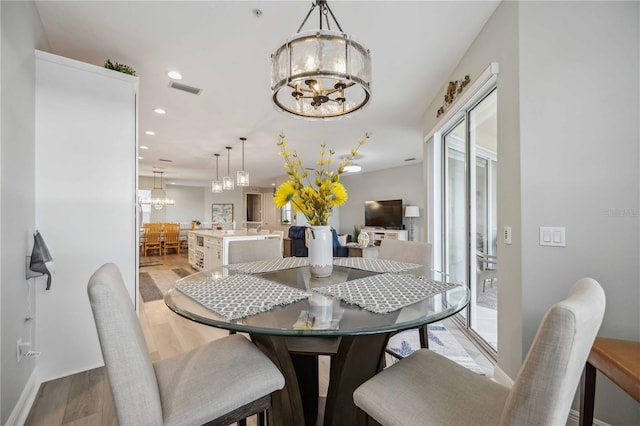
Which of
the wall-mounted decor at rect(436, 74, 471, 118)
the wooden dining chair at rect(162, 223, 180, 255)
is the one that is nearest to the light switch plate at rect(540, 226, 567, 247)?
the wall-mounted decor at rect(436, 74, 471, 118)

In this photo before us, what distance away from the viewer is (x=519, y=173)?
1628 mm

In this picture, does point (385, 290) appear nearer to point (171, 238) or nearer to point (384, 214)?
point (384, 214)

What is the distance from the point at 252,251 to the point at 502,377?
2.01 m

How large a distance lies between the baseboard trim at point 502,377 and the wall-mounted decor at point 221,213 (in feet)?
35.5

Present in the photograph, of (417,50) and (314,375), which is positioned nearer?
(314,375)

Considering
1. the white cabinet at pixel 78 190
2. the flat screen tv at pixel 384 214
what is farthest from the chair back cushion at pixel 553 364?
the flat screen tv at pixel 384 214

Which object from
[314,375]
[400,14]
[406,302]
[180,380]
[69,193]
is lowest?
[314,375]

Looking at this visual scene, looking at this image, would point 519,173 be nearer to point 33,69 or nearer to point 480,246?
point 480,246

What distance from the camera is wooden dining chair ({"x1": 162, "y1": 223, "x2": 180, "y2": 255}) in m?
8.23

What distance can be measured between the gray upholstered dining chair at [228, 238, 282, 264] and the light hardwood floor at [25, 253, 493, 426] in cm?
98

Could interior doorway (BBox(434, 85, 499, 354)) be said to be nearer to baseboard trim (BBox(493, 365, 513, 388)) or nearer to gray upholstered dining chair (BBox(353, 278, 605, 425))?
baseboard trim (BBox(493, 365, 513, 388))

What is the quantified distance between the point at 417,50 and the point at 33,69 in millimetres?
2816

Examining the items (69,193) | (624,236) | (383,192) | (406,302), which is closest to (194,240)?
(69,193)

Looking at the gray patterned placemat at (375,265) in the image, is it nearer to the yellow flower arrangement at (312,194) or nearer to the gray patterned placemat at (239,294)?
the yellow flower arrangement at (312,194)
